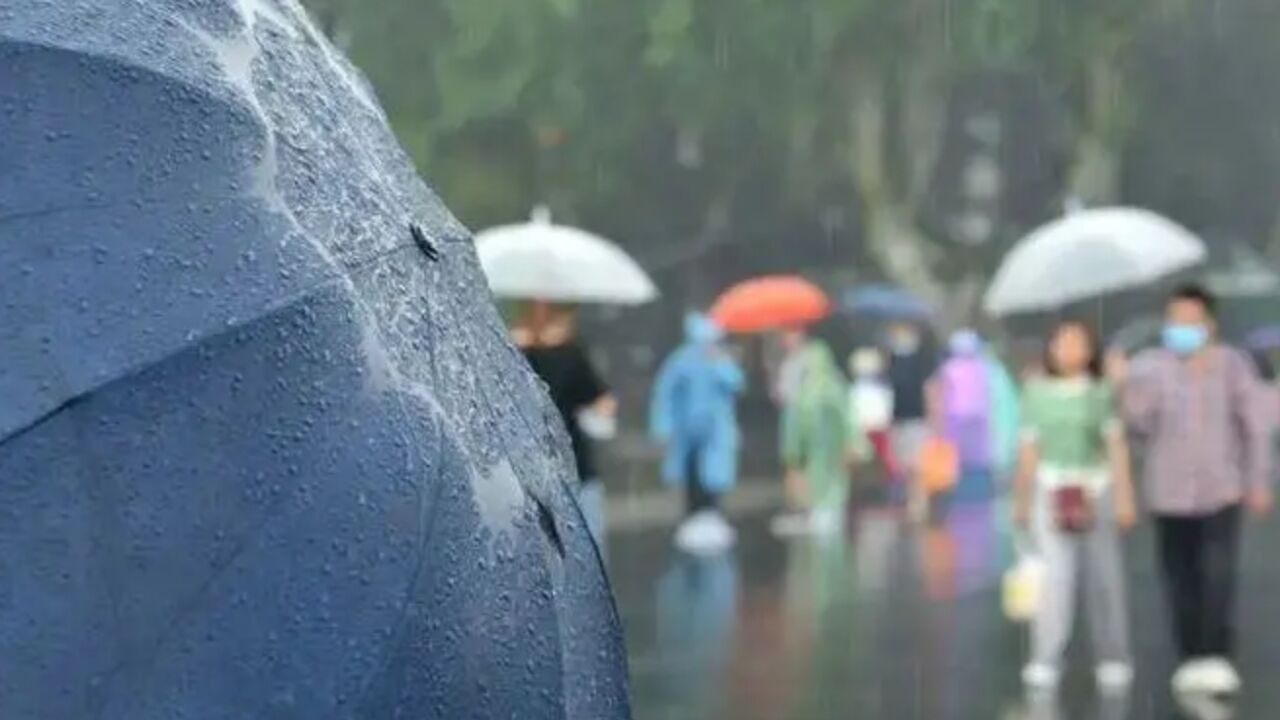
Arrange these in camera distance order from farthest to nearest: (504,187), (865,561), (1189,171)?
(1189,171)
(504,187)
(865,561)

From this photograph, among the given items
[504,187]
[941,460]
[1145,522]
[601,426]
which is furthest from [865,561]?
[504,187]

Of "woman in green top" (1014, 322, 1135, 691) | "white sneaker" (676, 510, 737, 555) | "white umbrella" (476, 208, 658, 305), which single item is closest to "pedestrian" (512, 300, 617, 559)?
"woman in green top" (1014, 322, 1135, 691)

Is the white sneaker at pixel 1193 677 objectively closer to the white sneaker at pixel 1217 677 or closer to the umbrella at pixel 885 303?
the white sneaker at pixel 1217 677

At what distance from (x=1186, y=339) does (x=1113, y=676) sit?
1.32 metres

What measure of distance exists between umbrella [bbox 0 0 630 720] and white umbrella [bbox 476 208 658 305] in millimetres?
12871

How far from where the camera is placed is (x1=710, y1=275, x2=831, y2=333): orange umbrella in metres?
23.6

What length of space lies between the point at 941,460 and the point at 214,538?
19428mm

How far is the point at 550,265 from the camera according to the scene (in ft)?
53.2

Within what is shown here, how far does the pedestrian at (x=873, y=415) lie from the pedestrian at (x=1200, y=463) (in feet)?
41.0

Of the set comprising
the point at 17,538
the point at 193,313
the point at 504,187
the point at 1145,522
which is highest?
the point at 193,313

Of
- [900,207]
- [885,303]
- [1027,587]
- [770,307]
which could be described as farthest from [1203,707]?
[900,207]

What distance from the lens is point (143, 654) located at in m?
2.16

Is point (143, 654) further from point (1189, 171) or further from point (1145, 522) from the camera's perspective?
point (1189, 171)

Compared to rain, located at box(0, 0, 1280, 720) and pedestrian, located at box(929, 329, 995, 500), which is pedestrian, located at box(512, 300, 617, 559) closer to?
rain, located at box(0, 0, 1280, 720)
